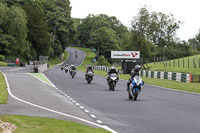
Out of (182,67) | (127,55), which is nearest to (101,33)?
(127,55)

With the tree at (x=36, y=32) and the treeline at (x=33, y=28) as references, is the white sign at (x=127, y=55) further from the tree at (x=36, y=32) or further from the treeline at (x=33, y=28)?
the tree at (x=36, y=32)

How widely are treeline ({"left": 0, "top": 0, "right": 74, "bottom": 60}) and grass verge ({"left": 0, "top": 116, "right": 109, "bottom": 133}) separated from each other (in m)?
80.7

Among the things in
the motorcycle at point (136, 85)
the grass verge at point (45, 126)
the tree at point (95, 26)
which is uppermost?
the tree at point (95, 26)

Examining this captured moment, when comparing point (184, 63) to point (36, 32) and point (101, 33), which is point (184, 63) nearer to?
point (36, 32)

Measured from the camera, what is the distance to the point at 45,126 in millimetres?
9703

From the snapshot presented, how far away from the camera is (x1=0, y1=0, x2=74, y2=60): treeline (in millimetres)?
93438

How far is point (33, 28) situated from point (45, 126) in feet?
334

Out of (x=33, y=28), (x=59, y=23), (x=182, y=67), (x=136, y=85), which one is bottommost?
(x=136, y=85)

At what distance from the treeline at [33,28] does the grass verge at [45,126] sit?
80719 mm

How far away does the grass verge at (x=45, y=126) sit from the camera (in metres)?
9.07

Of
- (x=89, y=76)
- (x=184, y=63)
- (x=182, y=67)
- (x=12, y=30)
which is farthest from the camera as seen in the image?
(x=12, y=30)

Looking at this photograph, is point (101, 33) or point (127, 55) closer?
point (127, 55)

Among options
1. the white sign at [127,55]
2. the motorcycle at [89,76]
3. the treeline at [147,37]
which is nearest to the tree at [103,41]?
the treeline at [147,37]

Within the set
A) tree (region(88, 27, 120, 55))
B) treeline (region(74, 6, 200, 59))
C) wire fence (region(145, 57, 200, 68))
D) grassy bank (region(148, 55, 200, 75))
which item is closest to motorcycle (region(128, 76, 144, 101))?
grassy bank (region(148, 55, 200, 75))
